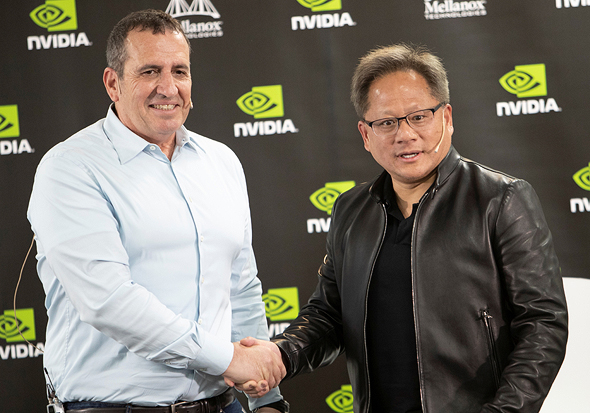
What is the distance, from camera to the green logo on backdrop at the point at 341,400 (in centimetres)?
342

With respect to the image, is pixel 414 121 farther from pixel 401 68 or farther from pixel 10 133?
pixel 10 133

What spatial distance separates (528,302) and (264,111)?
7.23 feet

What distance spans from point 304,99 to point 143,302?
205cm

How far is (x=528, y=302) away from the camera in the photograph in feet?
5.14

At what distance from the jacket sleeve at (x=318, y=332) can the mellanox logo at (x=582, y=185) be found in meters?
2.00

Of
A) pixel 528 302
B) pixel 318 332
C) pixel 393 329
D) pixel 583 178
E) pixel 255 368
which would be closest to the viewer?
pixel 528 302

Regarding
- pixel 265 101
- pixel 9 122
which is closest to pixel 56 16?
pixel 9 122

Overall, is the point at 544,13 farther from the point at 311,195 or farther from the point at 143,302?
the point at 143,302

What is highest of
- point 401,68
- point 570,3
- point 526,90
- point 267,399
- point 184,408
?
point 570,3

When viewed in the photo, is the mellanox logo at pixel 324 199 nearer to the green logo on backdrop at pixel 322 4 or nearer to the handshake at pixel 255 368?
the green logo on backdrop at pixel 322 4

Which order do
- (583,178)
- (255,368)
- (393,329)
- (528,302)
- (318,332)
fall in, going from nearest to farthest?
1. (528,302)
2. (393,329)
3. (255,368)
4. (318,332)
5. (583,178)

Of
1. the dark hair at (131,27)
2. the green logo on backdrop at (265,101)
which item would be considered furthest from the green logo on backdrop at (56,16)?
the dark hair at (131,27)

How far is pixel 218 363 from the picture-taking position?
176 cm

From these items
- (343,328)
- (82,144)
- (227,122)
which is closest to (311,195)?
(227,122)
